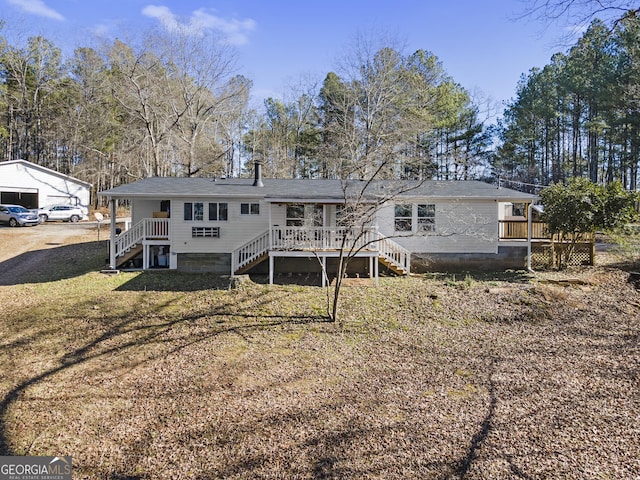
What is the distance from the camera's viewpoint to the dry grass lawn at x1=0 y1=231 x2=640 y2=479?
484 cm

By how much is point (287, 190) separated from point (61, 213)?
24424mm

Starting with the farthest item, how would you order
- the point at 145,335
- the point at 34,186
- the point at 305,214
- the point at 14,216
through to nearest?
the point at 34,186 → the point at 14,216 → the point at 305,214 → the point at 145,335

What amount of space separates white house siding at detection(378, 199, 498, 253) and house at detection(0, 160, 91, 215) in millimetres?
29156

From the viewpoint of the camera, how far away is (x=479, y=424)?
550 cm

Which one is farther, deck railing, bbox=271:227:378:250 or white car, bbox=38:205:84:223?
white car, bbox=38:205:84:223

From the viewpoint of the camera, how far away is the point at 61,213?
30078mm

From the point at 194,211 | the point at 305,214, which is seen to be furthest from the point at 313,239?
the point at 194,211

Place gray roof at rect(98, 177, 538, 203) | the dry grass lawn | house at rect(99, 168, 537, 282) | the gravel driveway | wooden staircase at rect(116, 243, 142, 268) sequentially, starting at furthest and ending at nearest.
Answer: the gravel driveway → wooden staircase at rect(116, 243, 142, 268) → house at rect(99, 168, 537, 282) → gray roof at rect(98, 177, 538, 203) → the dry grass lawn

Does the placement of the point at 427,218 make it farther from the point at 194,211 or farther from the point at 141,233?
the point at 141,233

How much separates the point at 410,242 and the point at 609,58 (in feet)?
83.1

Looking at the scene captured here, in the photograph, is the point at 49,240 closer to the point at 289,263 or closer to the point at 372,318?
the point at 289,263

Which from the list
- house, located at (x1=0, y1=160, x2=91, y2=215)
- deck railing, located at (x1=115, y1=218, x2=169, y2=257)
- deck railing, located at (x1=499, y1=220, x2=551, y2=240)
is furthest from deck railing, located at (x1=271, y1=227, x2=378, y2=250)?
house, located at (x1=0, y1=160, x2=91, y2=215)

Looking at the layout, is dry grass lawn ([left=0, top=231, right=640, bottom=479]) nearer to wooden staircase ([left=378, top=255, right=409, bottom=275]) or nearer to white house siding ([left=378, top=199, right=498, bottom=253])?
wooden staircase ([left=378, top=255, right=409, bottom=275])

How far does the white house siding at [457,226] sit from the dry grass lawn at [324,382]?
3.21m
